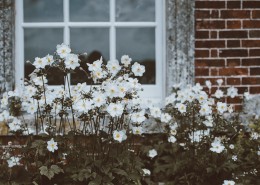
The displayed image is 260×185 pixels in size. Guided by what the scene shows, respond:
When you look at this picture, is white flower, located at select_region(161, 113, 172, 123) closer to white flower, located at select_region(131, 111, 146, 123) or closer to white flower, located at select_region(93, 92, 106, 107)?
white flower, located at select_region(131, 111, 146, 123)

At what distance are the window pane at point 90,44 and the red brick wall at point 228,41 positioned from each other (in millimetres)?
858

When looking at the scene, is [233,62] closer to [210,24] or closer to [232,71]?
[232,71]

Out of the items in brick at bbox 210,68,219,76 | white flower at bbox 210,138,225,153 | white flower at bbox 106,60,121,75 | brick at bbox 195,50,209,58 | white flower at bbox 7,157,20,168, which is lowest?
white flower at bbox 7,157,20,168

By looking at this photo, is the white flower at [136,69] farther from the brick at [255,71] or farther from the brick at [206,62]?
the brick at [255,71]

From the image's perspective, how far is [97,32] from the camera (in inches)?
199

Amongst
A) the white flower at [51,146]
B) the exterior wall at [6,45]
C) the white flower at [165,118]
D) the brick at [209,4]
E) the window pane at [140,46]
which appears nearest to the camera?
the white flower at [51,146]

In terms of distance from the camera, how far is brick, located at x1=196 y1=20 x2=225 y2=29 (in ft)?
16.1

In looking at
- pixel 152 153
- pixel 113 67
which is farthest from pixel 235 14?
pixel 113 67

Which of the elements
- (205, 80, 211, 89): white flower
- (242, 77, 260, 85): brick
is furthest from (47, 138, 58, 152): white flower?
(242, 77, 260, 85): brick

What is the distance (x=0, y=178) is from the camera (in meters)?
3.99

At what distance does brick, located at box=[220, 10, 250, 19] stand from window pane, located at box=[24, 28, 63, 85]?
4.95ft

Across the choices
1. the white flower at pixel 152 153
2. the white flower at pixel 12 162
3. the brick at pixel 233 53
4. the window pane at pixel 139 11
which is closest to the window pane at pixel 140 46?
the window pane at pixel 139 11

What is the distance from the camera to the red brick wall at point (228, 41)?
491cm

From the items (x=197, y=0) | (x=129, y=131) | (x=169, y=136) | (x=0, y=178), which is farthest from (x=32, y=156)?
(x=197, y=0)
